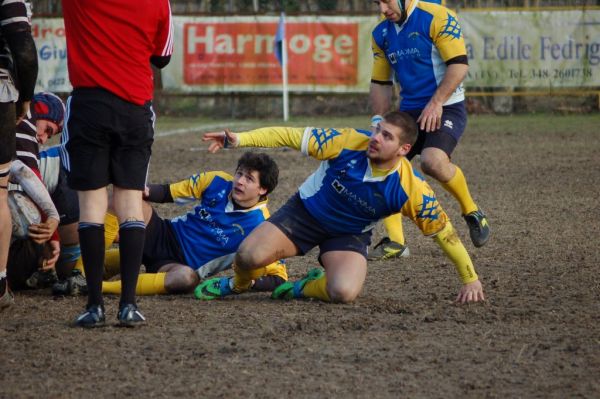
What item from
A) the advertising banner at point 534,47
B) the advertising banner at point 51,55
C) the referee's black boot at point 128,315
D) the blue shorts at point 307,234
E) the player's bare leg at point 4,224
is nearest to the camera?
the referee's black boot at point 128,315

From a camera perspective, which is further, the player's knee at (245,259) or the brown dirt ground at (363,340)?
the player's knee at (245,259)

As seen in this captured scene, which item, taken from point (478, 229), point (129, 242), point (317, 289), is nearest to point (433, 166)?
point (478, 229)

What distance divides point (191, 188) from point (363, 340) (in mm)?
1860

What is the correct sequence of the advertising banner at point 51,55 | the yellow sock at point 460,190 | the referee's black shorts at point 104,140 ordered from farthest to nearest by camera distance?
the advertising banner at point 51,55 → the yellow sock at point 460,190 → the referee's black shorts at point 104,140

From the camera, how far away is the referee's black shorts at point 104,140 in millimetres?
5285

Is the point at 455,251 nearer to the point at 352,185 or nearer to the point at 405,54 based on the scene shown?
the point at 352,185

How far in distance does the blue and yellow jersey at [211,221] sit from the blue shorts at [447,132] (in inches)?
53.3

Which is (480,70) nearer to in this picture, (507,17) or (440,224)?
(507,17)

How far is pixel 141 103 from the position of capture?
541cm

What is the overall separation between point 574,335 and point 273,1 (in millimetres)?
17040

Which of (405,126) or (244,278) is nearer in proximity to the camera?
(405,126)

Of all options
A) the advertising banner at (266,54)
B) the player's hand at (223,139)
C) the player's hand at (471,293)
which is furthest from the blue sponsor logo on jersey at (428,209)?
the advertising banner at (266,54)

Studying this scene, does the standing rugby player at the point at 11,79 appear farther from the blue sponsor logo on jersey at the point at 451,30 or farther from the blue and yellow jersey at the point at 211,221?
the blue sponsor logo on jersey at the point at 451,30

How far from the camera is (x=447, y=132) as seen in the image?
7391mm
